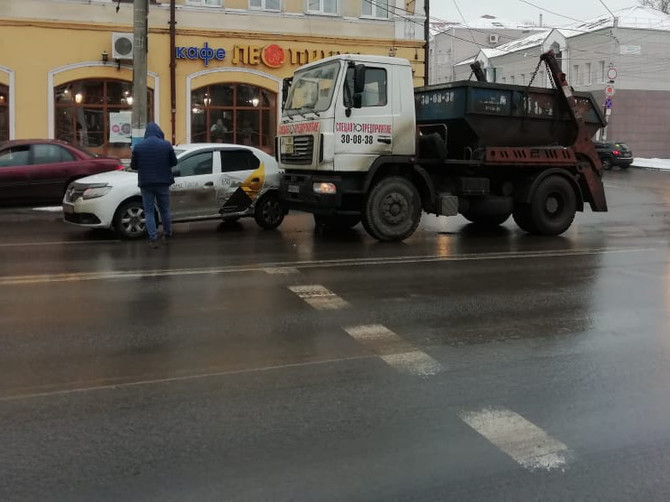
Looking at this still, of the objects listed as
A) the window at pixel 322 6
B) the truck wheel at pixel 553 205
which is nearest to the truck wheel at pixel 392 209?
the truck wheel at pixel 553 205

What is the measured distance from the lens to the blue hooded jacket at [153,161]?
35.2 feet

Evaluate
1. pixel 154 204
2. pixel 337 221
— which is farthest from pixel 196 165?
pixel 337 221

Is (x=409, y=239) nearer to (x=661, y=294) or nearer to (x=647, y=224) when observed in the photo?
(x=661, y=294)

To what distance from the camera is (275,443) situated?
405 cm

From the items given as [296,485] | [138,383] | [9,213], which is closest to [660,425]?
[296,485]

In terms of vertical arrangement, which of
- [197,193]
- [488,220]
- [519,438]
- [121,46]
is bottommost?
[519,438]

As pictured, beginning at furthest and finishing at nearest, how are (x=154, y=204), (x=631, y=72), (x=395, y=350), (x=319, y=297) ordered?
(x=631, y=72) < (x=154, y=204) < (x=319, y=297) < (x=395, y=350)

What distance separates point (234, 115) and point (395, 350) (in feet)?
60.8

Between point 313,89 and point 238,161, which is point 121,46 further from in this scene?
point 313,89

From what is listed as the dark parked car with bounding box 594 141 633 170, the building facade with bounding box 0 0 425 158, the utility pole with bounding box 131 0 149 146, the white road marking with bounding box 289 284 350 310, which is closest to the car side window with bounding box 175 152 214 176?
the utility pole with bounding box 131 0 149 146

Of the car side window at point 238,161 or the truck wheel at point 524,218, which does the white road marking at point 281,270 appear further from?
the truck wheel at point 524,218

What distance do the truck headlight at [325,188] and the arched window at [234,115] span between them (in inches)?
490

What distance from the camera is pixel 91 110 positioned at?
21578 mm

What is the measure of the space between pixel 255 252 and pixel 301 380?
5.68 meters
